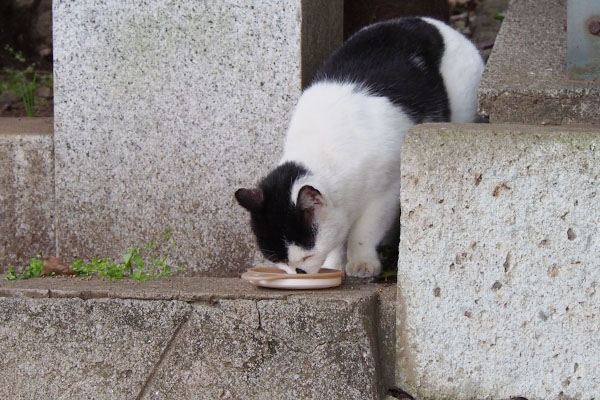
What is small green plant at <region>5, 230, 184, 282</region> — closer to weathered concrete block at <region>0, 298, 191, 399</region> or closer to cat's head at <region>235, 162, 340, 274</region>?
weathered concrete block at <region>0, 298, 191, 399</region>

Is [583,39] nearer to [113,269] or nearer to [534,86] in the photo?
[534,86]

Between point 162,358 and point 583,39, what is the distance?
1.82m

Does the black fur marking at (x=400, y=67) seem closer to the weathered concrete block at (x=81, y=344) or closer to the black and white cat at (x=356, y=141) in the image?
the black and white cat at (x=356, y=141)

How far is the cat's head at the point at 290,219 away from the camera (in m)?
3.02

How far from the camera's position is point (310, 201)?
9.84ft

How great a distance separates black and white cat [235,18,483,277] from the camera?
10.1 ft

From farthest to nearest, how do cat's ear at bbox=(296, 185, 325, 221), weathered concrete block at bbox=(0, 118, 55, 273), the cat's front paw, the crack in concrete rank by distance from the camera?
weathered concrete block at bbox=(0, 118, 55, 273)
the cat's front paw
cat's ear at bbox=(296, 185, 325, 221)
the crack in concrete

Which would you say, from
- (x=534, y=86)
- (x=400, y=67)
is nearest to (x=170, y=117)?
(x=400, y=67)

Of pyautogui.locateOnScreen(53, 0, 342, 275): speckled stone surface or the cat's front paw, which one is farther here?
pyautogui.locateOnScreen(53, 0, 342, 275): speckled stone surface

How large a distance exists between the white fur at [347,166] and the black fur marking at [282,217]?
3cm

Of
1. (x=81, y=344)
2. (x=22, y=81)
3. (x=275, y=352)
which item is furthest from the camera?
(x=22, y=81)

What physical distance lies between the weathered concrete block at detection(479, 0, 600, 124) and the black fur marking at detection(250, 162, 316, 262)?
0.72 metres

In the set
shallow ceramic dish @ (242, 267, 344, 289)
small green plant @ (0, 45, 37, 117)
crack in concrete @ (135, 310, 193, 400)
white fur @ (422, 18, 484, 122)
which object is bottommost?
crack in concrete @ (135, 310, 193, 400)

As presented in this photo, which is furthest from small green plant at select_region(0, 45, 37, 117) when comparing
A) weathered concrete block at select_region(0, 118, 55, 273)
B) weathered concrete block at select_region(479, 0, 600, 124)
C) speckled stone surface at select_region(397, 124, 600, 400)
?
speckled stone surface at select_region(397, 124, 600, 400)
